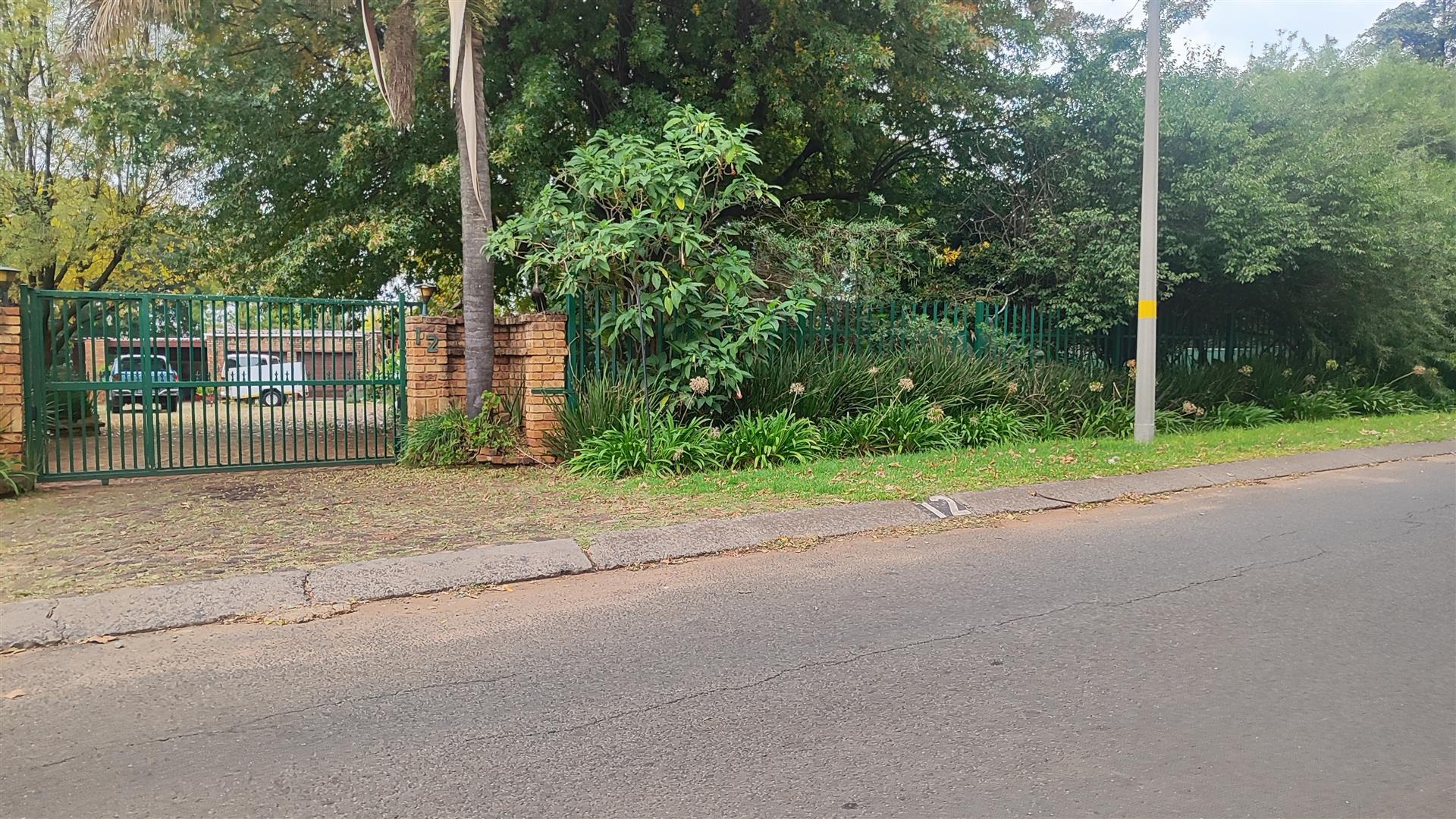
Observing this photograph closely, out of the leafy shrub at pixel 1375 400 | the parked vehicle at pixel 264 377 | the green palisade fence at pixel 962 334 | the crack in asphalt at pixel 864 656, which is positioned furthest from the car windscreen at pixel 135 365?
the leafy shrub at pixel 1375 400

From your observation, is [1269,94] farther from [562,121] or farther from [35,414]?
[35,414]

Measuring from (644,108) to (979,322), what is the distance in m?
5.52

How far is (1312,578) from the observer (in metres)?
5.39

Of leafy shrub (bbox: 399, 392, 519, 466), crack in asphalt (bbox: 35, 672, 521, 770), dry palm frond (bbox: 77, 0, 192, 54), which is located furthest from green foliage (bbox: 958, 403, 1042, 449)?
dry palm frond (bbox: 77, 0, 192, 54)

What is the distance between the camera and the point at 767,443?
945cm

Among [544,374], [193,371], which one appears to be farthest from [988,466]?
[193,371]

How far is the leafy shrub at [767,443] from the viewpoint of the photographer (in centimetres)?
930

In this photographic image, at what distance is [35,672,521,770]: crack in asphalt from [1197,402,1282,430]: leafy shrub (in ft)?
42.7

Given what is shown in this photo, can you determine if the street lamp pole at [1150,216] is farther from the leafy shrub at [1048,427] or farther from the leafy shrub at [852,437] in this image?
the leafy shrub at [852,437]

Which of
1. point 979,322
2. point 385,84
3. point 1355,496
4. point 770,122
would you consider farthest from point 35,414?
point 1355,496

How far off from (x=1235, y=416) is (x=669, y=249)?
10173 millimetres

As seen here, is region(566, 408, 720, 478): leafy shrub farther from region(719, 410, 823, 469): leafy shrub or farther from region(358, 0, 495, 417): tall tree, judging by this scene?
region(358, 0, 495, 417): tall tree

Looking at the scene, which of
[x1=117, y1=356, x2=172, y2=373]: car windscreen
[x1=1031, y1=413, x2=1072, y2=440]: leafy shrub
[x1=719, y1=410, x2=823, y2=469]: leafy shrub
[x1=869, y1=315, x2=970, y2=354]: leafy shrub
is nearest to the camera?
[x1=117, y1=356, x2=172, y2=373]: car windscreen

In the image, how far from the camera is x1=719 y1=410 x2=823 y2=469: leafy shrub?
930 centimetres
